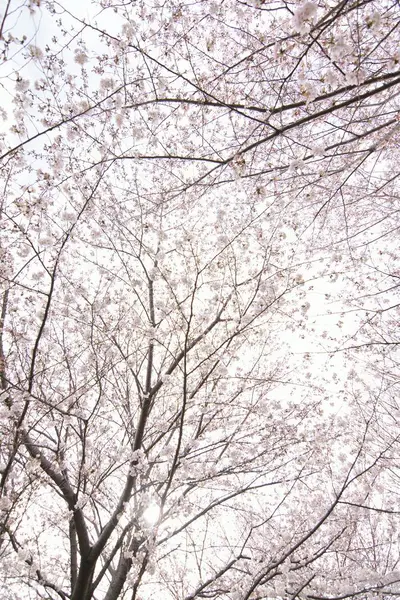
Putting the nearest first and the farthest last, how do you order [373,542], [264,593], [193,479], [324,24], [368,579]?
[324,24]
[264,593]
[368,579]
[193,479]
[373,542]

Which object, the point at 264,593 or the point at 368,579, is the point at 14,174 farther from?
the point at 368,579

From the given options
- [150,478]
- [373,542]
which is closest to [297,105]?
[150,478]

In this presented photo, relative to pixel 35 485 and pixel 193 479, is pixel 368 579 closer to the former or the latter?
pixel 193 479

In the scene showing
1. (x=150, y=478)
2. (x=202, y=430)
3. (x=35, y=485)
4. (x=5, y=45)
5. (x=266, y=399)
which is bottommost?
(x=35, y=485)

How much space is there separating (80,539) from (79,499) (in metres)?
0.47

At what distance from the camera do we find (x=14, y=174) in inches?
158

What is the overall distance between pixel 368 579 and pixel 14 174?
563 cm

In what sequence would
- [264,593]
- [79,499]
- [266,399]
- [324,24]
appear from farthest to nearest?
[266,399]
[79,499]
[264,593]
[324,24]

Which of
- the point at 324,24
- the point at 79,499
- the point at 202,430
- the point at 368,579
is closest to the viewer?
the point at 324,24

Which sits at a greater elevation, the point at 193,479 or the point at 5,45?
the point at 5,45

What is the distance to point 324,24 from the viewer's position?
2.26 m

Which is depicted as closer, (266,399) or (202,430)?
(202,430)

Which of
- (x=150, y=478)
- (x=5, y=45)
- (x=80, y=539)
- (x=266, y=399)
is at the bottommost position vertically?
(x=80, y=539)

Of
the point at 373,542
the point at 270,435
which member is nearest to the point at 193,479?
the point at 270,435
